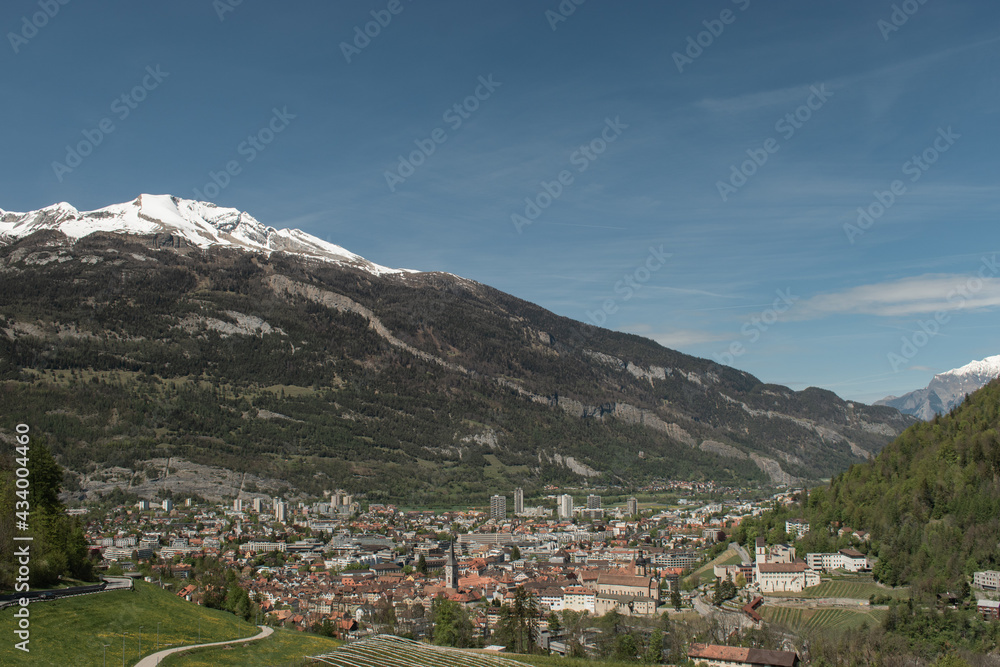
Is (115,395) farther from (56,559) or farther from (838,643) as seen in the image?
(838,643)

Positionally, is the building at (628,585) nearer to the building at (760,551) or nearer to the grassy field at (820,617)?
the grassy field at (820,617)

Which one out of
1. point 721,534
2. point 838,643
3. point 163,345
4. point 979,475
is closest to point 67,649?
point 838,643

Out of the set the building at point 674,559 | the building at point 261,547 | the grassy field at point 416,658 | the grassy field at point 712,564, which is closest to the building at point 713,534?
the grassy field at point 712,564

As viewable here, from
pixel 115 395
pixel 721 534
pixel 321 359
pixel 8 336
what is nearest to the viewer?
pixel 721 534

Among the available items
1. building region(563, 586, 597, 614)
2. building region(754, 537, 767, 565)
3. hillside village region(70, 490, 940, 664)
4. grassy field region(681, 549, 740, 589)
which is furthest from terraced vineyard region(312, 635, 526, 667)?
building region(754, 537, 767, 565)

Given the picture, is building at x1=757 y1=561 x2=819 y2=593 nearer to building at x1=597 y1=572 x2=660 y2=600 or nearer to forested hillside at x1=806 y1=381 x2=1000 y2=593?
forested hillside at x1=806 y1=381 x2=1000 y2=593

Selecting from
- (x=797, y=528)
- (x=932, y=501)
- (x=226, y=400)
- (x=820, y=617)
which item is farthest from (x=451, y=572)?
(x=226, y=400)
